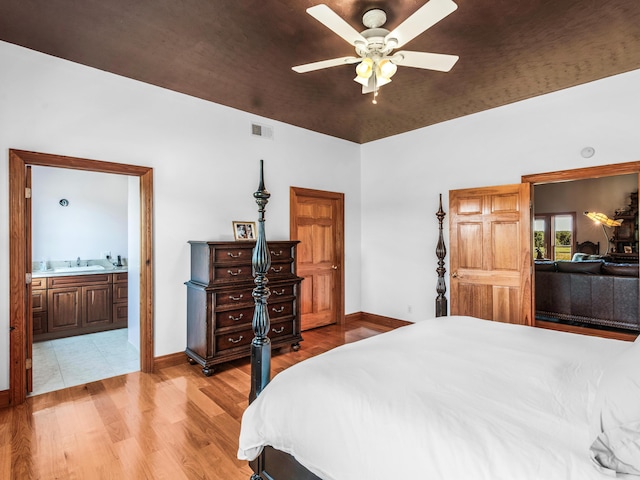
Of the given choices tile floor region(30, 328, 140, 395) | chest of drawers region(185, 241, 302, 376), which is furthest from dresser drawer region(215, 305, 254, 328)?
tile floor region(30, 328, 140, 395)

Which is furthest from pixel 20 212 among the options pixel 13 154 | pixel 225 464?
pixel 225 464

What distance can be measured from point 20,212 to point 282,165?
A: 275cm

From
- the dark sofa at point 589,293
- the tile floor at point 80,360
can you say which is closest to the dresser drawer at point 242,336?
the tile floor at point 80,360

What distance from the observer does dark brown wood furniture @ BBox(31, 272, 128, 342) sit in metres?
4.32

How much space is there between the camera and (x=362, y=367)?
1590 millimetres

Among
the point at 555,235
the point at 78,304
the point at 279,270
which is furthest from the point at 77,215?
the point at 555,235

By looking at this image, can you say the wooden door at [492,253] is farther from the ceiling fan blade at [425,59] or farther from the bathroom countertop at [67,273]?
the bathroom countertop at [67,273]

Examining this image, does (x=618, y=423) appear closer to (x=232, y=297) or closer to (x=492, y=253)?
(x=232, y=297)

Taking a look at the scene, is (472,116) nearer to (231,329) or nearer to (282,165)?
(282,165)

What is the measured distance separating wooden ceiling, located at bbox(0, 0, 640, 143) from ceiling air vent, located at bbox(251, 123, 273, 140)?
36 cm

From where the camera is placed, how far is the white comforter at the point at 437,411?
3.29 feet

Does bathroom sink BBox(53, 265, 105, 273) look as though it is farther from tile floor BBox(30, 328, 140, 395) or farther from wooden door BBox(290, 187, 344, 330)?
wooden door BBox(290, 187, 344, 330)

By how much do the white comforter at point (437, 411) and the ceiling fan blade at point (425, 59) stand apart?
71.1 inches

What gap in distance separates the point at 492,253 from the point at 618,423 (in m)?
3.36
